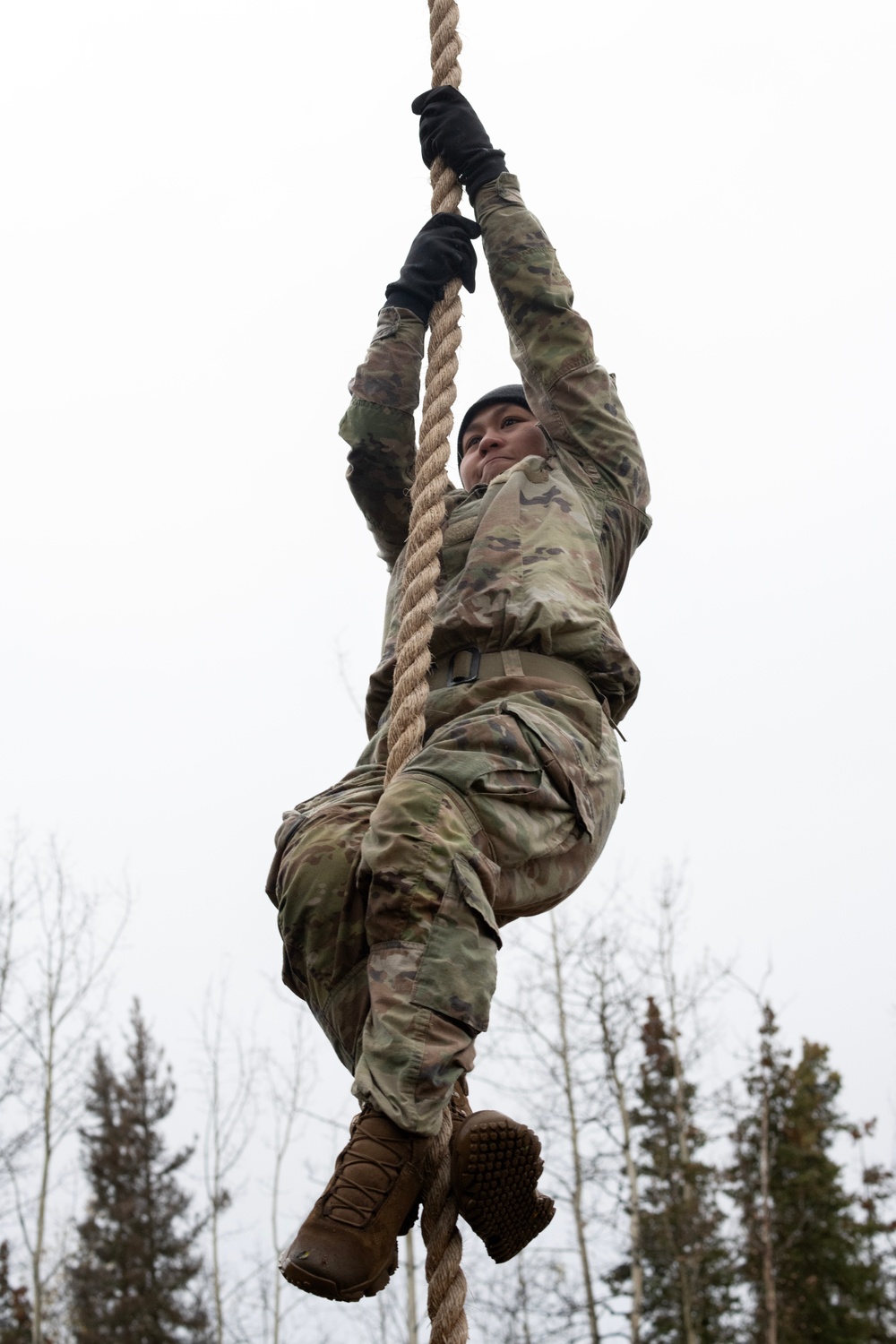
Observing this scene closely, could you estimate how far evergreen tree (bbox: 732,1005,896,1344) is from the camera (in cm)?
1803

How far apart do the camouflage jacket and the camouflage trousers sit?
0.13 meters

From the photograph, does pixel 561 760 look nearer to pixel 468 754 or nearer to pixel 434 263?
pixel 468 754

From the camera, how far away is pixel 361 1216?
1.84m

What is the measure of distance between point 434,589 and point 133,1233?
2040 cm

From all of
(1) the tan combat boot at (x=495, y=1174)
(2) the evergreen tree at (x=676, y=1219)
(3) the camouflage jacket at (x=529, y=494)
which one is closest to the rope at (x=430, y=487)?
(3) the camouflage jacket at (x=529, y=494)

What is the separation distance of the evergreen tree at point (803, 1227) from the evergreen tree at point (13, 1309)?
33.8 feet

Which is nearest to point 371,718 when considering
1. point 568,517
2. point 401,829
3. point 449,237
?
point 568,517

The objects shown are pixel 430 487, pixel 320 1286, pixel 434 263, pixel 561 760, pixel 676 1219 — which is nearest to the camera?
pixel 320 1286

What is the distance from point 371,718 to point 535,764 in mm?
738

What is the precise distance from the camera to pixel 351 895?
218cm

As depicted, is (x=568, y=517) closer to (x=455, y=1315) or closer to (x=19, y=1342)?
(x=455, y=1315)

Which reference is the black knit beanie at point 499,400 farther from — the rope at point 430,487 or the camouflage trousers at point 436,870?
the camouflage trousers at point 436,870

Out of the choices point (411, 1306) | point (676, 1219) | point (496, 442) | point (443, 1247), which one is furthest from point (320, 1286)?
point (676, 1219)

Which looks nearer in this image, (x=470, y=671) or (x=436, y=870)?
(x=436, y=870)
